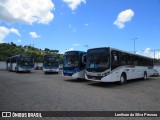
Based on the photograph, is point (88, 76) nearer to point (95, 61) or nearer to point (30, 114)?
point (95, 61)

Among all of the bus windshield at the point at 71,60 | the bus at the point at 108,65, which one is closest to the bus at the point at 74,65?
the bus windshield at the point at 71,60

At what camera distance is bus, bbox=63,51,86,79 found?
19125mm

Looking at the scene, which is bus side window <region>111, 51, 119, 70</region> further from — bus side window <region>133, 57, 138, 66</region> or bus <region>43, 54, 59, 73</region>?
bus <region>43, 54, 59, 73</region>

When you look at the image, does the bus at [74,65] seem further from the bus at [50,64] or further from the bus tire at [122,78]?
the bus at [50,64]

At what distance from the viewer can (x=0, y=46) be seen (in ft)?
268

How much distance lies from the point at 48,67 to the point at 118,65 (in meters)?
18.7

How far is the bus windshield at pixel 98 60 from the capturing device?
15.4 m

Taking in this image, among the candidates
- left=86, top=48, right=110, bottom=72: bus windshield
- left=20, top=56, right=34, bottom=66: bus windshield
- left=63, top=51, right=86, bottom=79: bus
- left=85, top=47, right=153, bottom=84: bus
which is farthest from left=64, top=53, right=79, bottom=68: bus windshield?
left=20, top=56, right=34, bottom=66: bus windshield

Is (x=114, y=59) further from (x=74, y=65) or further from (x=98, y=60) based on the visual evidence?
(x=74, y=65)

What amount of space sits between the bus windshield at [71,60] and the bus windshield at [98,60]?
2782mm

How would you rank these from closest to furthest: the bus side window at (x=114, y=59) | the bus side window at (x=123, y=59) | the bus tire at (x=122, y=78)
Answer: the bus side window at (x=114, y=59) → the bus side window at (x=123, y=59) → the bus tire at (x=122, y=78)

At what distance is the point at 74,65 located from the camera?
19.4 m

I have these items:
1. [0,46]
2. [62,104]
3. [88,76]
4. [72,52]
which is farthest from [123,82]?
[0,46]

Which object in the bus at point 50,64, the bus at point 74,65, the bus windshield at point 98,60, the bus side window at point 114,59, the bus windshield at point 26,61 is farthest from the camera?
the bus windshield at point 26,61
